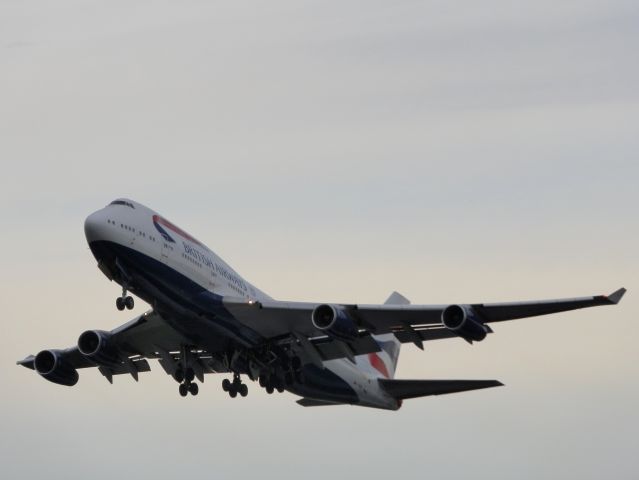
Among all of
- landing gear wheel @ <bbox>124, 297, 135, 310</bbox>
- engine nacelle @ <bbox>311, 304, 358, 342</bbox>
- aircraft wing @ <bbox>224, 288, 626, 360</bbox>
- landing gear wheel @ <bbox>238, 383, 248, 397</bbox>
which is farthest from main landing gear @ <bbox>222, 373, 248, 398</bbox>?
landing gear wheel @ <bbox>124, 297, 135, 310</bbox>

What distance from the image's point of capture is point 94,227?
51.7 m

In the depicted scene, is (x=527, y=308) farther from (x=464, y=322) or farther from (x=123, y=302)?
(x=123, y=302)

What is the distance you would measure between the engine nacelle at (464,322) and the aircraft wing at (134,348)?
463 inches

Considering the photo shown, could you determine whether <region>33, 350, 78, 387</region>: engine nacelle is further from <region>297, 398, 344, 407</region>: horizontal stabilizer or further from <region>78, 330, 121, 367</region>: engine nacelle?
<region>297, 398, 344, 407</region>: horizontal stabilizer

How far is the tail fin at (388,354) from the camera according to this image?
67.8m

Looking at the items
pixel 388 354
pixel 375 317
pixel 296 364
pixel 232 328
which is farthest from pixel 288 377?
pixel 388 354

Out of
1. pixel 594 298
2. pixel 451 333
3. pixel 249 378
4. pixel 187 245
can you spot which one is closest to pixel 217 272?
pixel 187 245

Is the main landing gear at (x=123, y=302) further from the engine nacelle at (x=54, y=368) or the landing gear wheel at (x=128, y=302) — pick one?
the engine nacelle at (x=54, y=368)

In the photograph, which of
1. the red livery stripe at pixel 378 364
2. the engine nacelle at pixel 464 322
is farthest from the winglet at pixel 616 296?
the red livery stripe at pixel 378 364

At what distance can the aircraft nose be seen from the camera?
5166 centimetres

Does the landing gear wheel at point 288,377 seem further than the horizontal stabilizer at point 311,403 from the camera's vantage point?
No

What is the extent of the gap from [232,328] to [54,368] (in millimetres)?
11231

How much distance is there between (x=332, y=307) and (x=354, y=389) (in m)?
9.80

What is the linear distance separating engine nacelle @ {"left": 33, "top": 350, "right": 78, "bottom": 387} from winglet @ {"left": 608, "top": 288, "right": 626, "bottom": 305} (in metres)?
26.1
